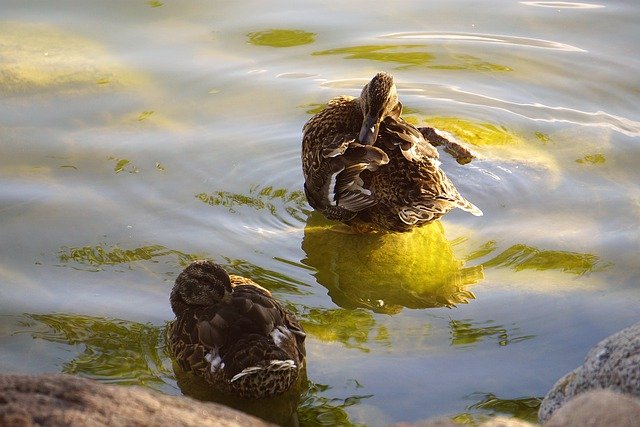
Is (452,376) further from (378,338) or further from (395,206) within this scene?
(395,206)

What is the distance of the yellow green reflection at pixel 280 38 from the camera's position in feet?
35.1

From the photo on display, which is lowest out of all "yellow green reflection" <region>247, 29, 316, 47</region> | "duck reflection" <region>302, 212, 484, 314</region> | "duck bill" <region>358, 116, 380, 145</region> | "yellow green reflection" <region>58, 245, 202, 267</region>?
"duck reflection" <region>302, 212, 484, 314</region>

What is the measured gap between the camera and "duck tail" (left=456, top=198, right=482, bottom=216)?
762cm

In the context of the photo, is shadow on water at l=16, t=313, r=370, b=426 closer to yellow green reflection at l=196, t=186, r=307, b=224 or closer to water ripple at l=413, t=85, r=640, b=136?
yellow green reflection at l=196, t=186, r=307, b=224

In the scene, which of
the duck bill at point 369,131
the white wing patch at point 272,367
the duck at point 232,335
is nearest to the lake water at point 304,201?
the duck at point 232,335

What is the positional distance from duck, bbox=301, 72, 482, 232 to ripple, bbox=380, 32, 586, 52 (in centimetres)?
296

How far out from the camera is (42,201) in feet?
26.6

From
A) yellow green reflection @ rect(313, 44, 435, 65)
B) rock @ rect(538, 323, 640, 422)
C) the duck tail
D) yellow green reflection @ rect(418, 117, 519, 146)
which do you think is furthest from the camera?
yellow green reflection @ rect(313, 44, 435, 65)

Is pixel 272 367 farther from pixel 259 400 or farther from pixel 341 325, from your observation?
pixel 341 325

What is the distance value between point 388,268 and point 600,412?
11.8 ft

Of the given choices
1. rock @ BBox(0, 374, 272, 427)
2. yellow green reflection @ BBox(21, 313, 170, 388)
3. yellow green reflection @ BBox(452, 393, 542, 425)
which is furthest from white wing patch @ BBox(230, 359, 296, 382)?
rock @ BBox(0, 374, 272, 427)

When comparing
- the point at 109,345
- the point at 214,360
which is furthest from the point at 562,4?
the point at 109,345

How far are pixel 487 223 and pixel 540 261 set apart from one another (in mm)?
674

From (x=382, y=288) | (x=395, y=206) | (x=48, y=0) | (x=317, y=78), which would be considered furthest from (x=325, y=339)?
(x=48, y=0)
